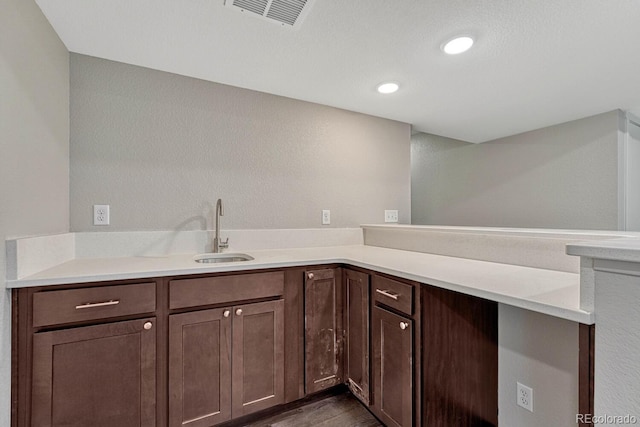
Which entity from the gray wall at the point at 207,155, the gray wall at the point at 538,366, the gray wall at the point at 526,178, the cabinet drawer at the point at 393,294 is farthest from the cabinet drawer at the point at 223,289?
the gray wall at the point at 526,178

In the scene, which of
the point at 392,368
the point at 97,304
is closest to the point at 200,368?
the point at 97,304

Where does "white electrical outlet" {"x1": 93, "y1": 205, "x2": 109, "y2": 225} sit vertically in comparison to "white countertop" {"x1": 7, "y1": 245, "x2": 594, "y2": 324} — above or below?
above

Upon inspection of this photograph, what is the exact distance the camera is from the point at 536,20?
1.46 m

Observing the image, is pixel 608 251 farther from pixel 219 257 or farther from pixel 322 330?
pixel 219 257

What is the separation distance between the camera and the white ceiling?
1403 mm

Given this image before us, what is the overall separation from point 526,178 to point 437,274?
2.67 meters

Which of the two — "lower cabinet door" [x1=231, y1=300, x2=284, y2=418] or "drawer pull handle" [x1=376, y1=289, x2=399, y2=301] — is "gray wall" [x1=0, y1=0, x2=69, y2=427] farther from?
"drawer pull handle" [x1=376, y1=289, x2=399, y2=301]

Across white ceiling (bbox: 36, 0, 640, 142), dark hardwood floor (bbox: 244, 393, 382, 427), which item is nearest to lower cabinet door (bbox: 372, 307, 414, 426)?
dark hardwood floor (bbox: 244, 393, 382, 427)

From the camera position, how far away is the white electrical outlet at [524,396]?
136 cm

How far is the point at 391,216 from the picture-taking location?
2.95 meters

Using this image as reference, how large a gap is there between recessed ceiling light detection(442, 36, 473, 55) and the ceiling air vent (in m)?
0.80

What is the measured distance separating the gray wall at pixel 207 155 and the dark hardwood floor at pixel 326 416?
1238mm

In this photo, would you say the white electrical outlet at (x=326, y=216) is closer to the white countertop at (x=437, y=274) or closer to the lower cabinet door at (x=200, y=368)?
the white countertop at (x=437, y=274)

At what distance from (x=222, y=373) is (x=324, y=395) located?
28.9 inches
